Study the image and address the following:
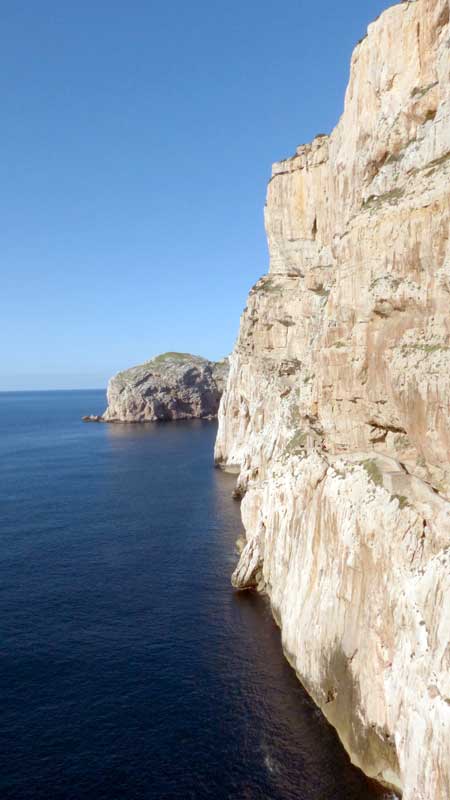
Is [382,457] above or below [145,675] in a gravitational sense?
above

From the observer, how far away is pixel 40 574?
58.1m

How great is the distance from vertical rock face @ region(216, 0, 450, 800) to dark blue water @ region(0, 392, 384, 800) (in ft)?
10.1

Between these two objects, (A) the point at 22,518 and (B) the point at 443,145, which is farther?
(A) the point at 22,518

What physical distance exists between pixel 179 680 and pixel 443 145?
4129cm

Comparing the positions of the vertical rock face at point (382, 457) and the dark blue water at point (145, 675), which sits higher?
the vertical rock face at point (382, 457)

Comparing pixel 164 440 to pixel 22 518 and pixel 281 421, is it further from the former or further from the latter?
pixel 281 421

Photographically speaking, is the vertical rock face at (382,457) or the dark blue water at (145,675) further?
the dark blue water at (145,675)

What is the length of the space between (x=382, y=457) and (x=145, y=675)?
2393 cm

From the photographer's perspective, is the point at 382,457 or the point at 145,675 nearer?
the point at 382,457

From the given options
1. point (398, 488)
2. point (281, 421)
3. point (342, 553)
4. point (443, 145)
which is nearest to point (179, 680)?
point (342, 553)

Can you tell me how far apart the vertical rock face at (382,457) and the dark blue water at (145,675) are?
309 cm

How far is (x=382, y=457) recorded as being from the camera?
36156 millimetres

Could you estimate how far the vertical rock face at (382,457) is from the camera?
89.1 ft

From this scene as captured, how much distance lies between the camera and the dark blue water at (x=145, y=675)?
3062cm
